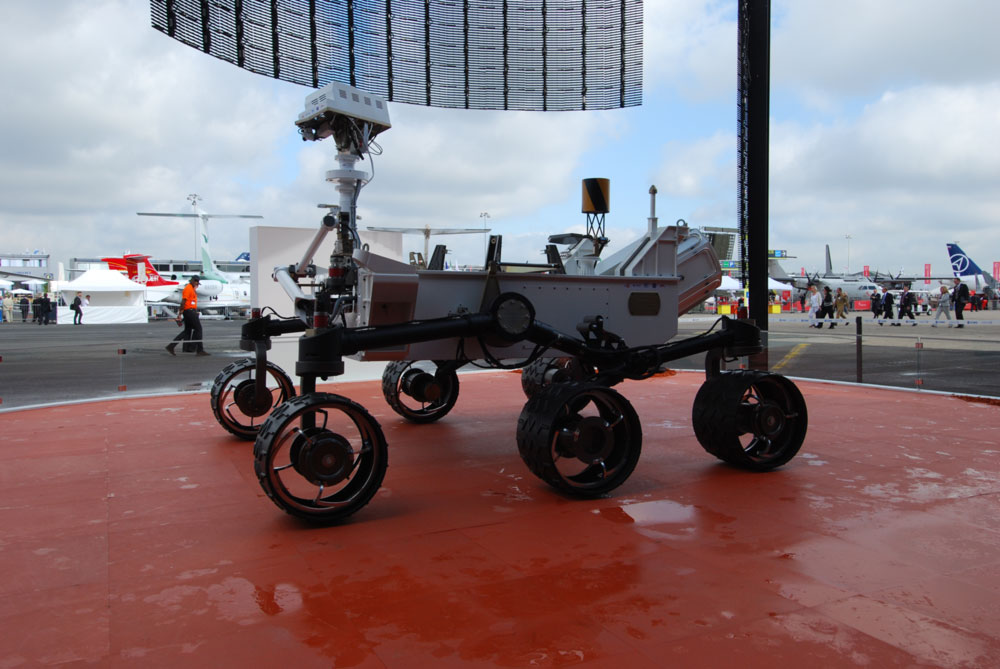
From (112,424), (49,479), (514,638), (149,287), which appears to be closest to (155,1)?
(112,424)

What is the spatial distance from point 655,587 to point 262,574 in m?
1.88

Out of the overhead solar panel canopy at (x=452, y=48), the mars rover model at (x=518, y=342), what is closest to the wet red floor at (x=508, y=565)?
the mars rover model at (x=518, y=342)

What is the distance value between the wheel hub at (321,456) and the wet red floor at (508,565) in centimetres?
32

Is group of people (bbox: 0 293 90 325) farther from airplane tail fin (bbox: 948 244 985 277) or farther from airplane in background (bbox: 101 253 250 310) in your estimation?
airplane tail fin (bbox: 948 244 985 277)

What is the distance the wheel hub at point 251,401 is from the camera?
6996mm

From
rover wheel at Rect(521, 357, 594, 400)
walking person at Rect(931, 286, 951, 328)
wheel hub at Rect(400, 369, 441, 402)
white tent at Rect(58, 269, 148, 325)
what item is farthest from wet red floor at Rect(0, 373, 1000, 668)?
white tent at Rect(58, 269, 148, 325)

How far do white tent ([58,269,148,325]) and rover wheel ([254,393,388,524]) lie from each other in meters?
43.5

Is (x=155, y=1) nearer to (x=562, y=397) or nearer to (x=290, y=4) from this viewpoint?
(x=290, y=4)

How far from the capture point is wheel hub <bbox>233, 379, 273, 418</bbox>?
23.0 feet

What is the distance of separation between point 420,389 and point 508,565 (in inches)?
175

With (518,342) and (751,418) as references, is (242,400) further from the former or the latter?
(751,418)

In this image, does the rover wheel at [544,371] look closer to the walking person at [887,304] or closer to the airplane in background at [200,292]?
the walking person at [887,304]

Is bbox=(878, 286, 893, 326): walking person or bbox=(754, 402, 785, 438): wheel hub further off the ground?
bbox=(878, 286, 893, 326): walking person

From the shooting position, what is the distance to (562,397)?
4738mm
